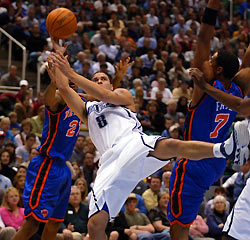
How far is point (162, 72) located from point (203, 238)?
7.01 meters

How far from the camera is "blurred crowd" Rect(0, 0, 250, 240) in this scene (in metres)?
9.18

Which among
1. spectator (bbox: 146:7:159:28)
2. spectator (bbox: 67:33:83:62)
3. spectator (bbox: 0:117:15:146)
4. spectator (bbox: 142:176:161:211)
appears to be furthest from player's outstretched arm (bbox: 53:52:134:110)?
spectator (bbox: 146:7:159:28)

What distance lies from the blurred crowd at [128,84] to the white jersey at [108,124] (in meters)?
2.94

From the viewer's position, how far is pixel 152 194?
32.9ft

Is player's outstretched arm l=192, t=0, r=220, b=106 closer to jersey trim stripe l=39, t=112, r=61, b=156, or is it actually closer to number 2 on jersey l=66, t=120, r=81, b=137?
number 2 on jersey l=66, t=120, r=81, b=137

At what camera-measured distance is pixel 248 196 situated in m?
4.76

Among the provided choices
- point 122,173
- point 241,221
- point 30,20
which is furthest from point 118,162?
point 30,20

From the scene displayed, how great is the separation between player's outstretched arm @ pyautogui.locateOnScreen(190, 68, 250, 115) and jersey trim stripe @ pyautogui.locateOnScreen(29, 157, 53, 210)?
7.41 feet

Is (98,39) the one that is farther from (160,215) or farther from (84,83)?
(84,83)

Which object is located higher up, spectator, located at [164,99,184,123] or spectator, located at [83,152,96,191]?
spectator, located at [164,99,184,123]

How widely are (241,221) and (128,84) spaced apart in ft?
32.3

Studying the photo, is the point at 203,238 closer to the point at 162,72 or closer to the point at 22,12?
the point at 162,72

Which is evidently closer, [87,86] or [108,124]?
[87,86]

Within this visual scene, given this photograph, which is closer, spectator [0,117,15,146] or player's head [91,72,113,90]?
player's head [91,72,113,90]
